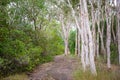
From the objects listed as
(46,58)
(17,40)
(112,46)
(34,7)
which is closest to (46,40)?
(46,58)

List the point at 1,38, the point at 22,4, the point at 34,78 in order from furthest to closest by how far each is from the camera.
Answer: the point at 22,4
the point at 34,78
the point at 1,38

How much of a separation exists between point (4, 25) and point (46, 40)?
34.2 ft

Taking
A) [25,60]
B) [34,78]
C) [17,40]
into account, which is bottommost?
[34,78]

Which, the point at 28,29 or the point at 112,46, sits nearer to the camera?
the point at 28,29

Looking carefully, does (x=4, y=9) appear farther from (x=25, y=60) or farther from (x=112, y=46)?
(x=112, y=46)

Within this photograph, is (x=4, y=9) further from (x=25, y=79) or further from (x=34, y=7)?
(x=34, y=7)

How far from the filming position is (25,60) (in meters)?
14.5

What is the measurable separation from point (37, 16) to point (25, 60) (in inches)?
359

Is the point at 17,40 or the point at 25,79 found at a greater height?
the point at 17,40

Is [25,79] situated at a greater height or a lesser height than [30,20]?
lesser

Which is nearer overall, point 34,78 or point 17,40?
point 17,40

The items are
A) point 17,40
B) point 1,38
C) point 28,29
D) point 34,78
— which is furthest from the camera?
point 28,29

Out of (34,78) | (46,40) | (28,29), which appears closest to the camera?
(34,78)

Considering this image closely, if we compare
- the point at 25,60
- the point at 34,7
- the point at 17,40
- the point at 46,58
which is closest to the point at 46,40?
the point at 46,58
